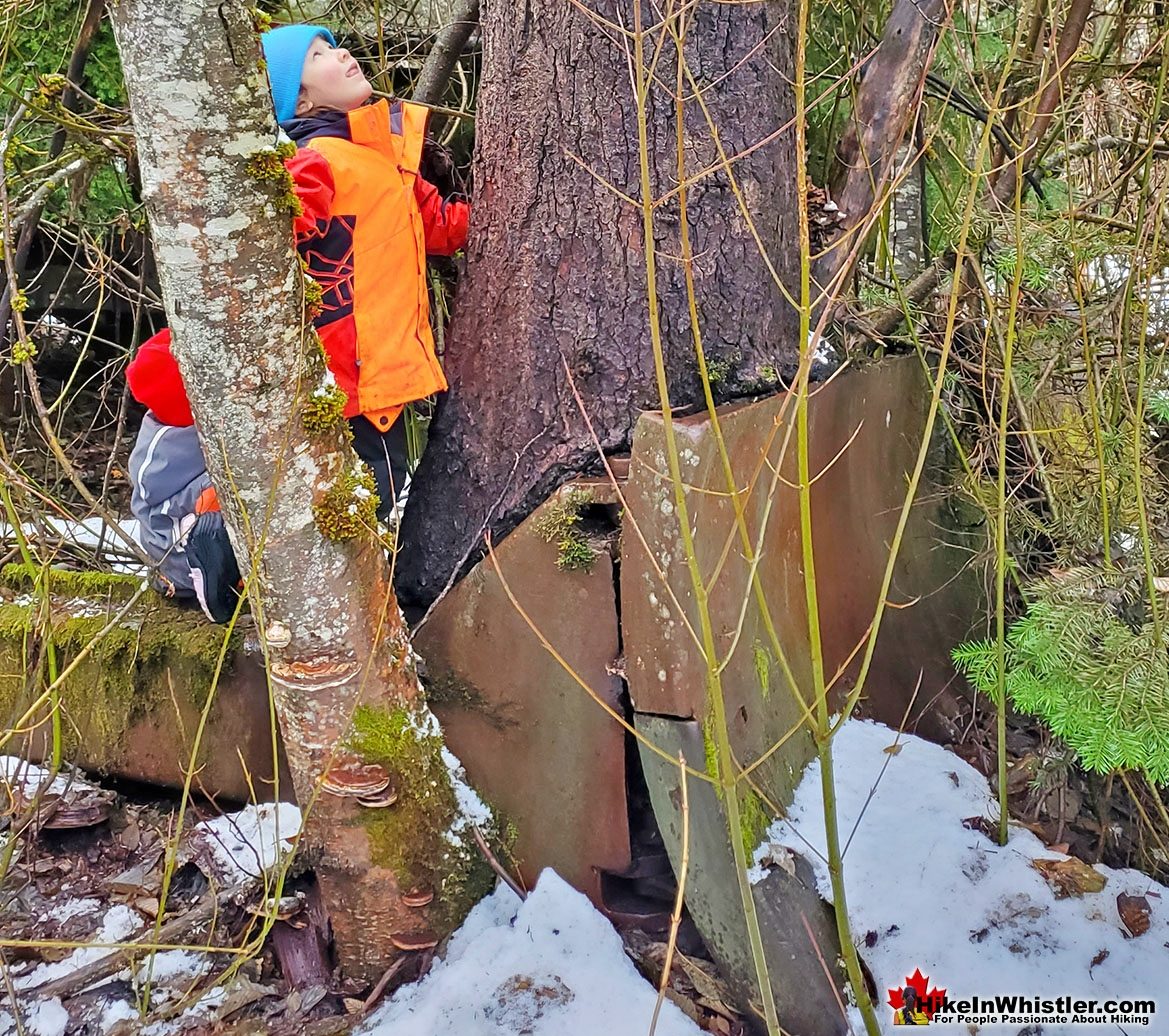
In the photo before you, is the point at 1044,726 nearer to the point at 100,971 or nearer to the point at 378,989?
the point at 378,989

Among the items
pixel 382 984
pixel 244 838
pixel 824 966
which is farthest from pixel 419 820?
pixel 824 966

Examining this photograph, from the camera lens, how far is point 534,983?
1.91 meters

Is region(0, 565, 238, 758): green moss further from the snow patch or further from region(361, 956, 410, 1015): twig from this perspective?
region(361, 956, 410, 1015): twig

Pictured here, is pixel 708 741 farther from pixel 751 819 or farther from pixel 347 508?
pixel 347 508

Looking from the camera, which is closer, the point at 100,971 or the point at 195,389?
the point at 195,389

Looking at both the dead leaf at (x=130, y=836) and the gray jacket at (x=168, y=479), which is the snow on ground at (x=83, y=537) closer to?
the gray jacket at (x=168, y=479)

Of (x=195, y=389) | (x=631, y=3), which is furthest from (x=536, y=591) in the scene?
(x=631, y=3)

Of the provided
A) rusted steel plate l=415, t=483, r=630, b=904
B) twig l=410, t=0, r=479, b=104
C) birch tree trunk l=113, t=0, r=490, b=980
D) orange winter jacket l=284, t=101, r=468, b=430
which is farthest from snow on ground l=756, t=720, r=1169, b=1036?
twig l=410, t=0, r=479, b=104

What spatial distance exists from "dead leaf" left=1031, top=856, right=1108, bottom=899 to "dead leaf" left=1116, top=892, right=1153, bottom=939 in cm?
5

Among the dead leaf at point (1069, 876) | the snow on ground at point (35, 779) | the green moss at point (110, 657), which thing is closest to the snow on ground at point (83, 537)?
the green moss at point (110, 657)

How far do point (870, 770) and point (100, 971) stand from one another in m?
1.91

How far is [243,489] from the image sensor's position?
178 cm

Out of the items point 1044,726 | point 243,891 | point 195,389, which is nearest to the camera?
point 195,389

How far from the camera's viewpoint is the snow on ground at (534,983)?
183cm
